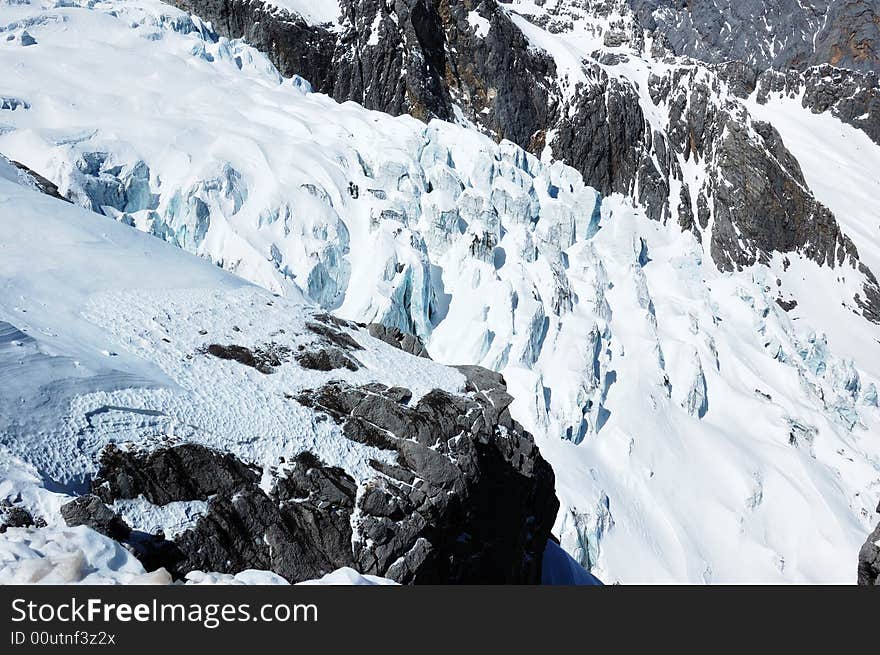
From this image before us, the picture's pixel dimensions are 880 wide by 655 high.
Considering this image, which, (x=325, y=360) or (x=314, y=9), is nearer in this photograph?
(x=325, y=360)

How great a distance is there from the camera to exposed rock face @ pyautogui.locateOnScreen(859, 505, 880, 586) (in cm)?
1983

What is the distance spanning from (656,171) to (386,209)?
→ 141ft

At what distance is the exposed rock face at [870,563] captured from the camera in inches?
781

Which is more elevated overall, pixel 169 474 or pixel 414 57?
pixel 414 57

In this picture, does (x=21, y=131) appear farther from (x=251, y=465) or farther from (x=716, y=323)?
(x=716, y=323)

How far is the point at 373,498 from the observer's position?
16.6 meters

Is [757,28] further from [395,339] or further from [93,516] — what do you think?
[93,516]

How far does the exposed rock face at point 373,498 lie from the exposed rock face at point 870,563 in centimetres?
956

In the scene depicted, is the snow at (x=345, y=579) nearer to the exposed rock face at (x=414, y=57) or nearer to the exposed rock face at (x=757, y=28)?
the exposed rock face at (x=414, y=57)

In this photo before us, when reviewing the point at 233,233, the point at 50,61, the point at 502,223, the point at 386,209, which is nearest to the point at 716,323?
the point at 502,223

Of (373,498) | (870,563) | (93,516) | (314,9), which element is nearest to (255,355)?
(373,498)

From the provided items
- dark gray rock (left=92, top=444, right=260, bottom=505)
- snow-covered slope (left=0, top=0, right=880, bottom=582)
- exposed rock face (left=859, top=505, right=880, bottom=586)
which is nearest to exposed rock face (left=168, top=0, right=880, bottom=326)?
snow-covered slope (left=0, top=0, right=880, bottom=582)

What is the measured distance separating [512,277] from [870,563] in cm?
3036

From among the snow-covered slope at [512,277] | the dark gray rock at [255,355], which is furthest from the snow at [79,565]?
the snow-covered slope at [512,277]
